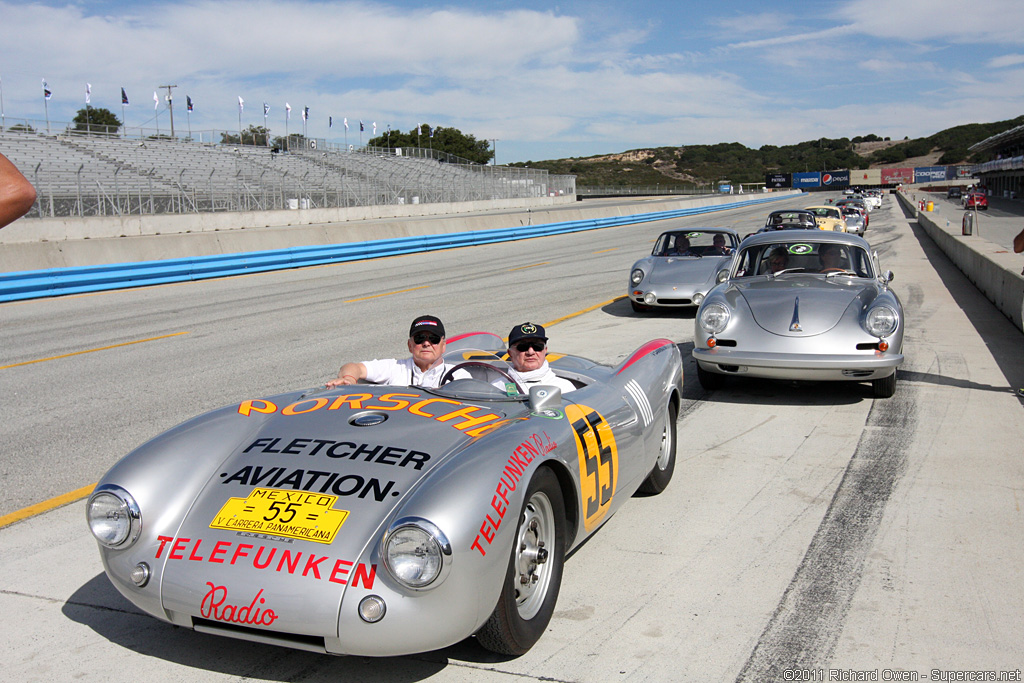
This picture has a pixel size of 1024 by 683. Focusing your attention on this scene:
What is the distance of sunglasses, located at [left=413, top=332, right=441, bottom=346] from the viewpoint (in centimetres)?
489

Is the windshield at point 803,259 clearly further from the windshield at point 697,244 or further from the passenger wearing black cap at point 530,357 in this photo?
the windshield at point 697,244

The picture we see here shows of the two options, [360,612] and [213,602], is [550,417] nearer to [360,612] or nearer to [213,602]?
[360,612]

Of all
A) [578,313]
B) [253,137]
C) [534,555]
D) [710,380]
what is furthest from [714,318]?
[253,137]

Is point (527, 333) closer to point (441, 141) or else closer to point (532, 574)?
point (532, 574)

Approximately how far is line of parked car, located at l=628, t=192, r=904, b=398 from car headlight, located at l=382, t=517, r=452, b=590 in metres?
4.87

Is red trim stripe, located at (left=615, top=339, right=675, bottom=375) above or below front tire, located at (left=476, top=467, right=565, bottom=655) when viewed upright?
above

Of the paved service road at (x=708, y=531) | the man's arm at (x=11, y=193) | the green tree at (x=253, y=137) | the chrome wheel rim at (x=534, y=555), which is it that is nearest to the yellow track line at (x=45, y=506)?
the paved service road at (x=708, y=531)

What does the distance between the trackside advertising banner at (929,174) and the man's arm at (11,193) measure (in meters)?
160

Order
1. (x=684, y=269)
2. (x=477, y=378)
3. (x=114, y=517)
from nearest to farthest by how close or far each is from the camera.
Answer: (x=114, y=517) < (x=477, y=378) < (x=684, y=269)

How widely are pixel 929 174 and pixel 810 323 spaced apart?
155 m

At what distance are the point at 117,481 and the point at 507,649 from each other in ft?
5.39

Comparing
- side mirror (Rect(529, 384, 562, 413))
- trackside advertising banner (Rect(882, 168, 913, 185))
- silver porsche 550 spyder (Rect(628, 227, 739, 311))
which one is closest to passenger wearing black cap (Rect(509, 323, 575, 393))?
side mirror (Rect(529, 384, 562, 413))

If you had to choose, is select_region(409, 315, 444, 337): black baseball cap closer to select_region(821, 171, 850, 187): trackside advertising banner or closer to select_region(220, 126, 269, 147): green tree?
select_region(220, 126, 269, 147): green tree

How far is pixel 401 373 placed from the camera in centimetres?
499
